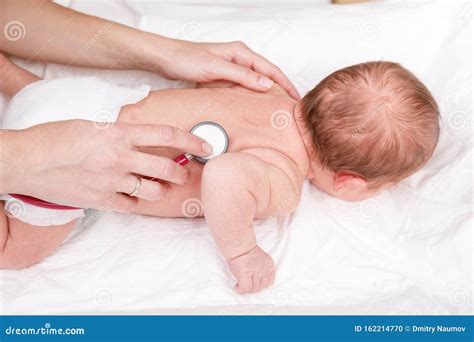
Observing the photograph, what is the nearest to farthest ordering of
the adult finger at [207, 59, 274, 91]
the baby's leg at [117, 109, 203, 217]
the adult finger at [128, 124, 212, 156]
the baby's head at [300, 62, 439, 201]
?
the adult finger at [128, 124, 212, 156], the baby's head at [300, 62, 439, 201], the baby's leg at [117, 109, 203, 217], the adult finger at [207, 59, 274, 91]

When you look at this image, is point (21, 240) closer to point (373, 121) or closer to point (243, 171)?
point (243, 171)

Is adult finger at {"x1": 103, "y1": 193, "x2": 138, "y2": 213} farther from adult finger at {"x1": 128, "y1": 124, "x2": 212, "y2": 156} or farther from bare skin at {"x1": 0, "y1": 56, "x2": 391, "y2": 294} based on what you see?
adult finger at {"x1": 128, "y1": 124, "x2": 212, "y2": 156}

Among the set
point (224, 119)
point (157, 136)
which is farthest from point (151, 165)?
point (224, 119)

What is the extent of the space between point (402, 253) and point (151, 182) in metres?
0.75

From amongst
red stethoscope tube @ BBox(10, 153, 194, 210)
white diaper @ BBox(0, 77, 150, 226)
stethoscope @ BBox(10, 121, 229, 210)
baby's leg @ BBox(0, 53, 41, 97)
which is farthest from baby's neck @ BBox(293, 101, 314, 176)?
baby's leg @ BBox(0, 53, 41, 97)

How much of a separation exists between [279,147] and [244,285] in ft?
1.27

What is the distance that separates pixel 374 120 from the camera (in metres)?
1.26

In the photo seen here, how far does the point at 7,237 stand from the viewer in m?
1.37

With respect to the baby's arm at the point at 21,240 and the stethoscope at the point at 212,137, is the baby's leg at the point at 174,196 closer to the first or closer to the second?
the stethoscope at the point at 212,137

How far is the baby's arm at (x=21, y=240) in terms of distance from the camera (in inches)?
53.6

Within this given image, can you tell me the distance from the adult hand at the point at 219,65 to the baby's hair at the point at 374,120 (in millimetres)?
225

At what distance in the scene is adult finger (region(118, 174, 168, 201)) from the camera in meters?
1.20

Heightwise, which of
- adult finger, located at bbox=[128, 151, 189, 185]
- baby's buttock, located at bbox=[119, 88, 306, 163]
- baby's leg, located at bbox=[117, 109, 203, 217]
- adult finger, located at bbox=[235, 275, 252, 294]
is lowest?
adult finger, located at bbox=[235, 275, 252, 294]

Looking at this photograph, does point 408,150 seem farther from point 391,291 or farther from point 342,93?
point 391,291
